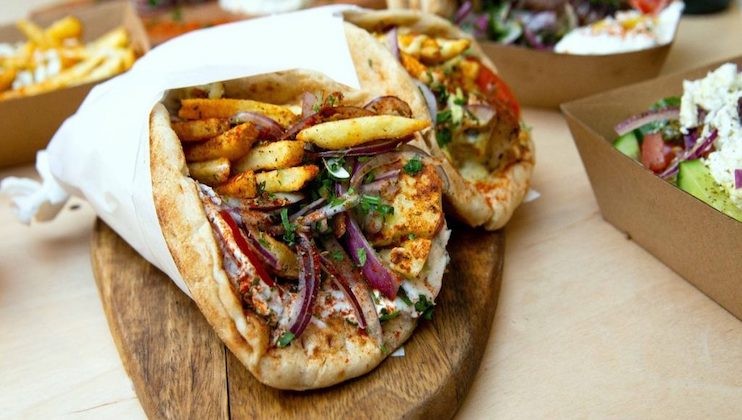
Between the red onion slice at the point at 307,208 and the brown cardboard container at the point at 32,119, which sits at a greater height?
the red onion slice at the point at 307,208

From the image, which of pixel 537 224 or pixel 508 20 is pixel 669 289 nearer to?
pixel 537 224

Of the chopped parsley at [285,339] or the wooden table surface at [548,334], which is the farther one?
the wooden table surface at [548,334]

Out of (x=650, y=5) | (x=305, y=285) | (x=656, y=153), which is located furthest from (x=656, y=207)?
(x=650, y=5)

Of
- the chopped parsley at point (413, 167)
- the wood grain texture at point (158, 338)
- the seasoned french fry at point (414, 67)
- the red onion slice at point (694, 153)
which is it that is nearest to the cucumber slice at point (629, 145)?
the red onion slice at point (694, 153)

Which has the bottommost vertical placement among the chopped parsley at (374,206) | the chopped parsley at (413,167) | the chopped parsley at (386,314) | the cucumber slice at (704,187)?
the chopped parsley at (386,314)

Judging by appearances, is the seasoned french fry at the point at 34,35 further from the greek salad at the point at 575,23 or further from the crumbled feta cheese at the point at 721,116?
the crumbled feta cheese at the point at 721,116

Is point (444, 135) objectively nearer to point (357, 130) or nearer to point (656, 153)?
point (357, 130)
